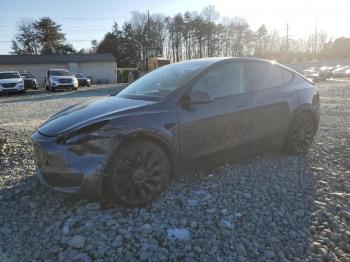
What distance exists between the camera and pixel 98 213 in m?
3.85

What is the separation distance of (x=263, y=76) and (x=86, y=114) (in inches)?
103

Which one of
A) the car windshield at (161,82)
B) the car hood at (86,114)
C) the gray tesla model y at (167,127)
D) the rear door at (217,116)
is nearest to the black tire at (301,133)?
the gray tesla model y at (167,127)

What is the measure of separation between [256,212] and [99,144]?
176cm

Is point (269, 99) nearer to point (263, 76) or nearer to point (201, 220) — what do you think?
point (263, 76)

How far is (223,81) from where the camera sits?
4.89 meters

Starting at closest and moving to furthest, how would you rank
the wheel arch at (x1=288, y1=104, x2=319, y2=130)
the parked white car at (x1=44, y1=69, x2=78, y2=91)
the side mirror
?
the side mirror
the wheel arch at (x1=288, y1=104, x2=319, y2=130)
the parked white car at (x1=44, y1=69, x2=78, y2=91)

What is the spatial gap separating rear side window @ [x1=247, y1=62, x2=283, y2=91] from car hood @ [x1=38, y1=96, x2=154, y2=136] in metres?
1.66

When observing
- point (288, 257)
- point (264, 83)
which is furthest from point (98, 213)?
point (264, 83)

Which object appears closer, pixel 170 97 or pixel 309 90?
pixel 170 97

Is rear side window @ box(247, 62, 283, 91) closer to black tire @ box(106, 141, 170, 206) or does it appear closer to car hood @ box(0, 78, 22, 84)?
black tire @ box(106, 141, 170, 206)

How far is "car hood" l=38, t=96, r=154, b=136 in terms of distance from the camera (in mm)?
3912

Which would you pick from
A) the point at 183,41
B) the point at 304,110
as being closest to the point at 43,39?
the point at 183,41

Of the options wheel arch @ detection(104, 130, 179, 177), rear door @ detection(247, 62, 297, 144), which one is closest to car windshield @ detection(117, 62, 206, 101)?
wheel arch @ detection(104, 130, 179, 177)

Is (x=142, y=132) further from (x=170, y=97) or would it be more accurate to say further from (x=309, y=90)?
(x=309, y=90)
